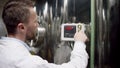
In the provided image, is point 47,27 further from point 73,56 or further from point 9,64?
point 9,64

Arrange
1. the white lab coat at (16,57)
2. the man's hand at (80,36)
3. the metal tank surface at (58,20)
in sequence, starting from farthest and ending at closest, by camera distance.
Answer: the metal tank surface at (58,20)
the man's hand at (80,36)
the white lab coat at (16,57)

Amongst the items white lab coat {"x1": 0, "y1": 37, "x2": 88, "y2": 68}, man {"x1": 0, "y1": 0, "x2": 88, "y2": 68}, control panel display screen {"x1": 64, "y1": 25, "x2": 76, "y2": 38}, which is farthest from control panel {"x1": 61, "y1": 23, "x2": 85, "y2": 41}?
white lab coat {"x1": 0, "y1": 37, "x2": 88, "y2": 68}

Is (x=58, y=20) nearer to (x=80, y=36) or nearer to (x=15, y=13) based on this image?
(x=80, y=36)

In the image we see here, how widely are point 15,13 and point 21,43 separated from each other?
0.15 meters

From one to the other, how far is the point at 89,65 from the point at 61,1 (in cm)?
44

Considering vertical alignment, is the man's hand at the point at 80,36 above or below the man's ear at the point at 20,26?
below

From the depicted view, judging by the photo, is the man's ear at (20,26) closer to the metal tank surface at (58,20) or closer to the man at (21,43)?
the man at (21,43)

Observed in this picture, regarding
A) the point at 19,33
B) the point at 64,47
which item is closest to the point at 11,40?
the point at 19,33

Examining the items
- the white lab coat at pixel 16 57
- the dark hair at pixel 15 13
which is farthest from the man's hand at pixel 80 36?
the dark hair at pixel 15 13

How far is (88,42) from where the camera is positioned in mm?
1407

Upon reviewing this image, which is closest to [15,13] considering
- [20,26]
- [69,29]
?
[20,26]

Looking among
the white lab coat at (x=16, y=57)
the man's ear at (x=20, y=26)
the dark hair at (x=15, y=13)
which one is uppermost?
the dark hair at (x=15, y=13)

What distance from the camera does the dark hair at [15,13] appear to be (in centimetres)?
116

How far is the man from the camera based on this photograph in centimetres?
108
